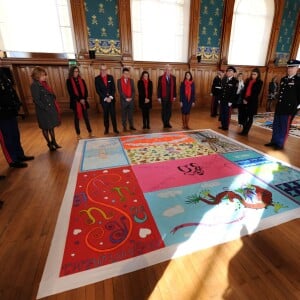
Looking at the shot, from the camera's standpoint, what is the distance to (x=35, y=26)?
234 inches

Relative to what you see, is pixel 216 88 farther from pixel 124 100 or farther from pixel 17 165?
pixel 17 165

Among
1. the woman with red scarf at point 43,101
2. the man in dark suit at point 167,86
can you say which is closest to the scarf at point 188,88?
the man in dark suit at point 167,86

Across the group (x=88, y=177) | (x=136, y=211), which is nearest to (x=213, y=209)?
(x=136, y=211)

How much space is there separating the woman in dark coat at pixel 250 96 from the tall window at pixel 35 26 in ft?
17.9

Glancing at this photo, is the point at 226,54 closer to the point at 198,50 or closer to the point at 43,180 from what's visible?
the point at 198,50

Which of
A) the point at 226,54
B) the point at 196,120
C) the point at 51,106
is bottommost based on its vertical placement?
the point at 196,120

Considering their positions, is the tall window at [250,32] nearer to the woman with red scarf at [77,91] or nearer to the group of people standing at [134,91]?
the group of people standing at [134,91]

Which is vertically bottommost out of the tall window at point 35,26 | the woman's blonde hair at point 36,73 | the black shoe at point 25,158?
the black shoe at point 25,158

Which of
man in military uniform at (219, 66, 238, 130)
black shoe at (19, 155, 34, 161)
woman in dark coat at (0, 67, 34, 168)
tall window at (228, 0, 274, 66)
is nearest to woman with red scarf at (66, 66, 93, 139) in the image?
woman in dark coat at (0, 67, 34, 168)

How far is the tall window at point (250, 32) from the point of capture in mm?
7789

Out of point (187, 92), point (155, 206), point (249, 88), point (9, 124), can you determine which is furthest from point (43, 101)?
point (249, 88)

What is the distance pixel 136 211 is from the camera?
79.7 inches

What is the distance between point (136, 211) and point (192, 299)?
3.05 feet

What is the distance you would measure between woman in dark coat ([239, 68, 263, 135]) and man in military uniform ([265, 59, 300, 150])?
→ 607 mm
